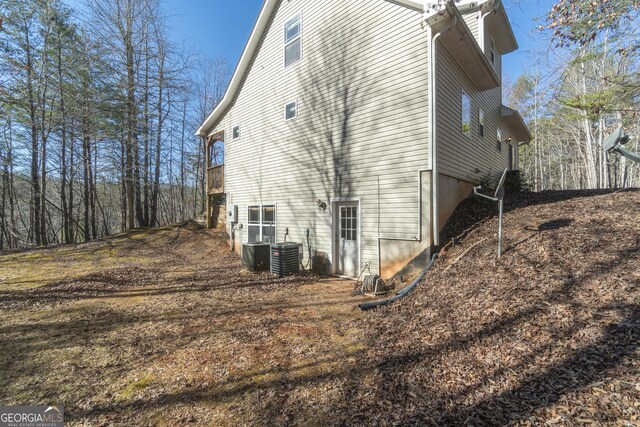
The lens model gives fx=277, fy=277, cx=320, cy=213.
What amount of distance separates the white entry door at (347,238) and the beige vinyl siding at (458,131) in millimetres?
2517

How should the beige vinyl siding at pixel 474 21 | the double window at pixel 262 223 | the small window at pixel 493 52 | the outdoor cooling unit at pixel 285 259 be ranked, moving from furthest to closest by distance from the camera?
the double window at pixel 262 223
the small window at pixel 493 52
the beige vinyl siding at pixel 474 21
the outdoor cooling unit at pixel 285 259

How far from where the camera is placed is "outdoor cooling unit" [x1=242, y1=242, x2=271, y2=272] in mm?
8297

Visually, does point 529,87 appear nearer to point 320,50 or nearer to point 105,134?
point 320,50

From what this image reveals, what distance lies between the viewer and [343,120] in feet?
25.3

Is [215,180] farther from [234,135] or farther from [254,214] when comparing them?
[254,214]

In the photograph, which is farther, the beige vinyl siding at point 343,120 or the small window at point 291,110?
the small window at point 291,110

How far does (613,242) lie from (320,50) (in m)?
8.20

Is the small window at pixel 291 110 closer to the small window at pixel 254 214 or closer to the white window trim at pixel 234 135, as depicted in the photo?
the white window trim at pixel 234 135

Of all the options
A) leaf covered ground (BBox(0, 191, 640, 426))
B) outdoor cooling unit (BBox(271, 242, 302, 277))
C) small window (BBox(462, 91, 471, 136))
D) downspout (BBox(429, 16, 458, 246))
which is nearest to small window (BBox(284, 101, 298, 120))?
outdoor cooling unit (BBox(271, 242, 302, 277))

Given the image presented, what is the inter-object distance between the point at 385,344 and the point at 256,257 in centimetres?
552

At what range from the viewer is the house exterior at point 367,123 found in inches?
242

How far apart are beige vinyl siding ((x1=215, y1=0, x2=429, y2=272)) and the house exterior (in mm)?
30

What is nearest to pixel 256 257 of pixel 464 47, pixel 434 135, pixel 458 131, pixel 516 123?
pixel 434 135

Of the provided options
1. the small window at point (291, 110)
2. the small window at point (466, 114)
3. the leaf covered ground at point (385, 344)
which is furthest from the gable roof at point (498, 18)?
the leaf covered ground at point (385, 344)
